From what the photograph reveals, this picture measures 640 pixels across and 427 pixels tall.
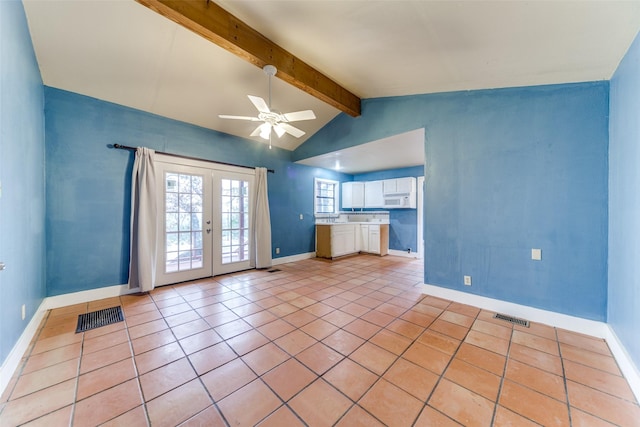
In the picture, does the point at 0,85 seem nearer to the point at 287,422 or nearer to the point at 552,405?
the point at 287,422

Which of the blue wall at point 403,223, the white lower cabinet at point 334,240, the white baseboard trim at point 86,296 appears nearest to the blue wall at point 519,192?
the white lower cabinet at point 334,240

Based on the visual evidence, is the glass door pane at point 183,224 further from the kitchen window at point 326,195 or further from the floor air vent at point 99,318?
the kitchen window at point 326,195

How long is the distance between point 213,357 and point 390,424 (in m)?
1.39

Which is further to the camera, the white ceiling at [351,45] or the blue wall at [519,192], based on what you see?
the blue wall at [519,192]

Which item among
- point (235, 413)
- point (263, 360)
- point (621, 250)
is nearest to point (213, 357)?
point (263, 360)

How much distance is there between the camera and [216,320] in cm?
254

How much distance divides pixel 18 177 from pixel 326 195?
5.39 m

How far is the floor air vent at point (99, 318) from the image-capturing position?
94.8 inches

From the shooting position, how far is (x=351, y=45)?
243 cm

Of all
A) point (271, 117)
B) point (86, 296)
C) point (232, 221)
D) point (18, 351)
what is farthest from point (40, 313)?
point (271, 117)

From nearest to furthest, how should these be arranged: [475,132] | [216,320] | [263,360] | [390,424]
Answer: [390,424] < [263,360] < [216,320] < [475,132]

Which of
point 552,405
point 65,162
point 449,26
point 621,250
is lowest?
point 552,405

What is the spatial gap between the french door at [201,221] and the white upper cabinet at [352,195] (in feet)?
9.96

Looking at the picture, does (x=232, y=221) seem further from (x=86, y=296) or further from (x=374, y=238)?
(x=374, y=238)
